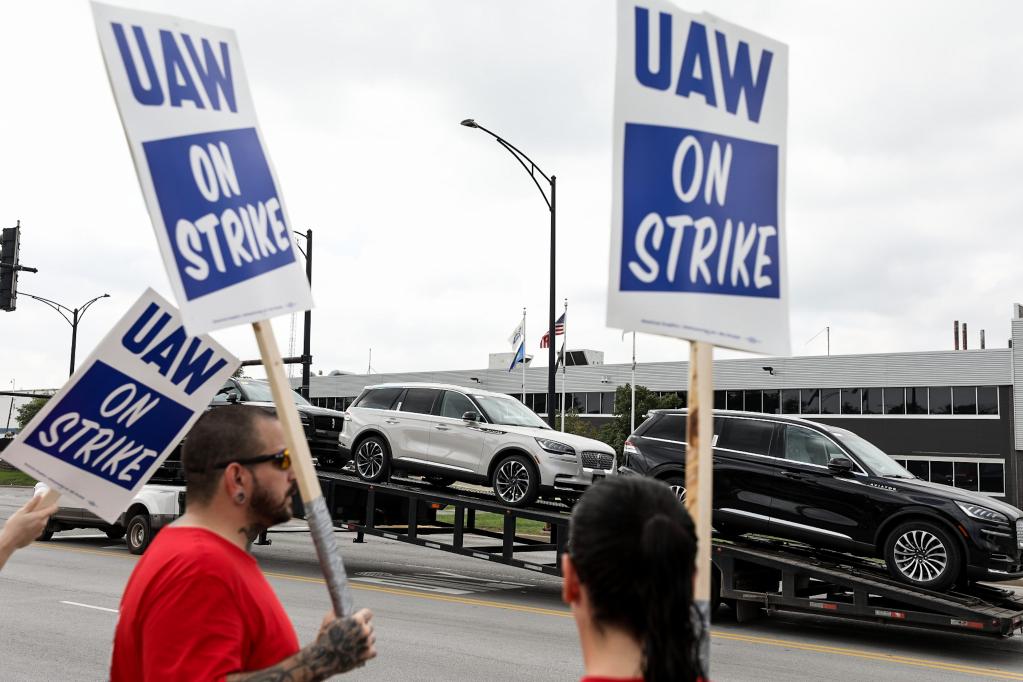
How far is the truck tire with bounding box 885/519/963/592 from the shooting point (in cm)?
1084

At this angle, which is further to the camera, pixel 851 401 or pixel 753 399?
pixel 753 399

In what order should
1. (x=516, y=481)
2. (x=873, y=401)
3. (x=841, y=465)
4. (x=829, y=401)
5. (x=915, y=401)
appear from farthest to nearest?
(x=829, y=401)
(x=873, y=401)
(x=915, y=401)
(x=516, y=481)
(x=841, y=465)

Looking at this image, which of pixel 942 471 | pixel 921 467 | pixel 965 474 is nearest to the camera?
pixel 965 474

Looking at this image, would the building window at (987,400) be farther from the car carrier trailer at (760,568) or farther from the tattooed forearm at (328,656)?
the tattooed forearm at (328,656)

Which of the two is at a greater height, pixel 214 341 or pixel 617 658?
pixel 214 341

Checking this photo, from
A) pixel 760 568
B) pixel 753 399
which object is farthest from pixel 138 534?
pixel 753 399

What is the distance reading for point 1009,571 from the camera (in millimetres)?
10570

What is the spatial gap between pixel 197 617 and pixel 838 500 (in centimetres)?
1033

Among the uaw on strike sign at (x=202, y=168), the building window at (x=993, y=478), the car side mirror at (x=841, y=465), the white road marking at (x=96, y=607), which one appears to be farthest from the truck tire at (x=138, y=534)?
the building window at (x=993, y=478)

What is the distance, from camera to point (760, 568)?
463 inches

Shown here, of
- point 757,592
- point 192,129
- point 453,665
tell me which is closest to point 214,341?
point 192,129

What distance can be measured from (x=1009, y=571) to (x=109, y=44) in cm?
1064

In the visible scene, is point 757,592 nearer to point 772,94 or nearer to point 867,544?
point 867,544

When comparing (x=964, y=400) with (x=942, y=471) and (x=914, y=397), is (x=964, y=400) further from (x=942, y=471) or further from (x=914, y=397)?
(x=942, y=471)
